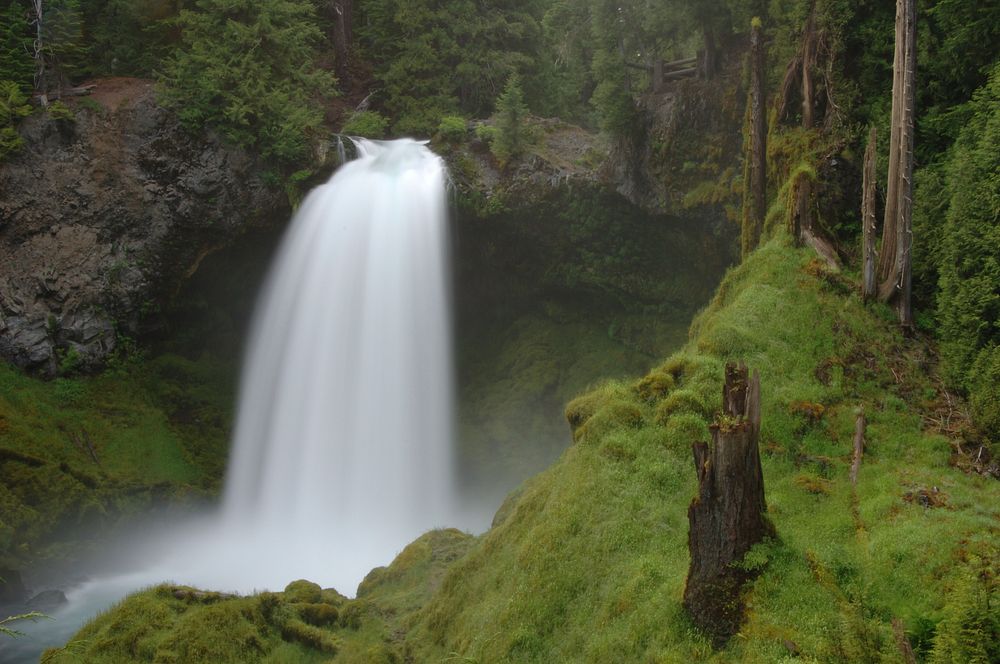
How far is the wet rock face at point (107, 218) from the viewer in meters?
18.6

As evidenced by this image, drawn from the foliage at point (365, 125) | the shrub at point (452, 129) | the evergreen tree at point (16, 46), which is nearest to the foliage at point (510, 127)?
the shrub at point (452, 129)

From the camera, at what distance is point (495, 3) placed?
26.0 metres

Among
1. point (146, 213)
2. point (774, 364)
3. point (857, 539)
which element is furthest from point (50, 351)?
point (857, 539)

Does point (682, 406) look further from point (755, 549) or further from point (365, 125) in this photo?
point (365, 125)

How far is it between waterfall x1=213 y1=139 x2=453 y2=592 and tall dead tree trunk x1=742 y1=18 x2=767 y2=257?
8.67 metres

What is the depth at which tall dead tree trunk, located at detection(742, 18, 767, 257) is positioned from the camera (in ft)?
49.8

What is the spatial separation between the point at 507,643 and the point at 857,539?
358 centimetres

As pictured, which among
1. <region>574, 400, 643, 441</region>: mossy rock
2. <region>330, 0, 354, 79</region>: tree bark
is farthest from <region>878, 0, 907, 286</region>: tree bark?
<region>330, 0, 354, 79</region>: tree bark

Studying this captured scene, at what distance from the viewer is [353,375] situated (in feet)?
62.7

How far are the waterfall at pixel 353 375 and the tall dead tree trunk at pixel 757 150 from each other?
8.67 meters

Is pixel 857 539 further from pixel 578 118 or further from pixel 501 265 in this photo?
pixel 578 118

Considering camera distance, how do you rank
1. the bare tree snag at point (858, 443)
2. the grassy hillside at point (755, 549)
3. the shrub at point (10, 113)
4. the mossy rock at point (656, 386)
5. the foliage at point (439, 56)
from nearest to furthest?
1. the grassy hillside at point (755, 549)
2. the bare tree snag at point (858, 443)
3. the mossy rock at point (656, 386)
4. the shrub at point (10, 113)
5. the foliage at point (439, 56)

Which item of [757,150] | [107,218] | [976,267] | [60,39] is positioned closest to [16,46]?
[60,39]

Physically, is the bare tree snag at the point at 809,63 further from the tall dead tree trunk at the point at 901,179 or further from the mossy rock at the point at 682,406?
the mossy rock at the point at 682,406
